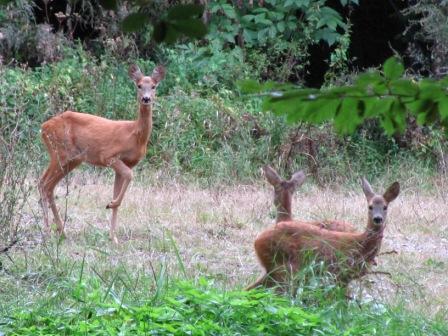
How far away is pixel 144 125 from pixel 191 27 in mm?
7893

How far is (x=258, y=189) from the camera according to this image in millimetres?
11023

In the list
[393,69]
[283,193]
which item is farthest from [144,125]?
[393,69]

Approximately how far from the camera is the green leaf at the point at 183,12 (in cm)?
200

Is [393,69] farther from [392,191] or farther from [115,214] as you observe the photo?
[115,214]

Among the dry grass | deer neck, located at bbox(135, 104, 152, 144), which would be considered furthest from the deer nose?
deer neck, located at bbox(135, 104, 152, 144)

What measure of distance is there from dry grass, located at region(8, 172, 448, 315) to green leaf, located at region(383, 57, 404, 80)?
3832 mm

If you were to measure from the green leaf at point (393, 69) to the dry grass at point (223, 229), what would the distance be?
151 inches

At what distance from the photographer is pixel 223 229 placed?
8.94 m

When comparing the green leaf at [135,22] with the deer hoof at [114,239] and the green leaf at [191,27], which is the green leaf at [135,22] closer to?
the green leaf at [191,27]

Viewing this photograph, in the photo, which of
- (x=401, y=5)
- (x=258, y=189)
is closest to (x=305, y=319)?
(x=258, y=189)

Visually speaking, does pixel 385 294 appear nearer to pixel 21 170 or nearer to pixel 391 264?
pixel 391 264

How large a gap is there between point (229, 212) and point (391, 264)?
2105mm

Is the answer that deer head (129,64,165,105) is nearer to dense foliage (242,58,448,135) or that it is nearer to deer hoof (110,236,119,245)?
deer hoof (110,236,119,245)

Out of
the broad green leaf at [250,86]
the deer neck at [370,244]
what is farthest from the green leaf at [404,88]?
the deer neck at [370,244]
